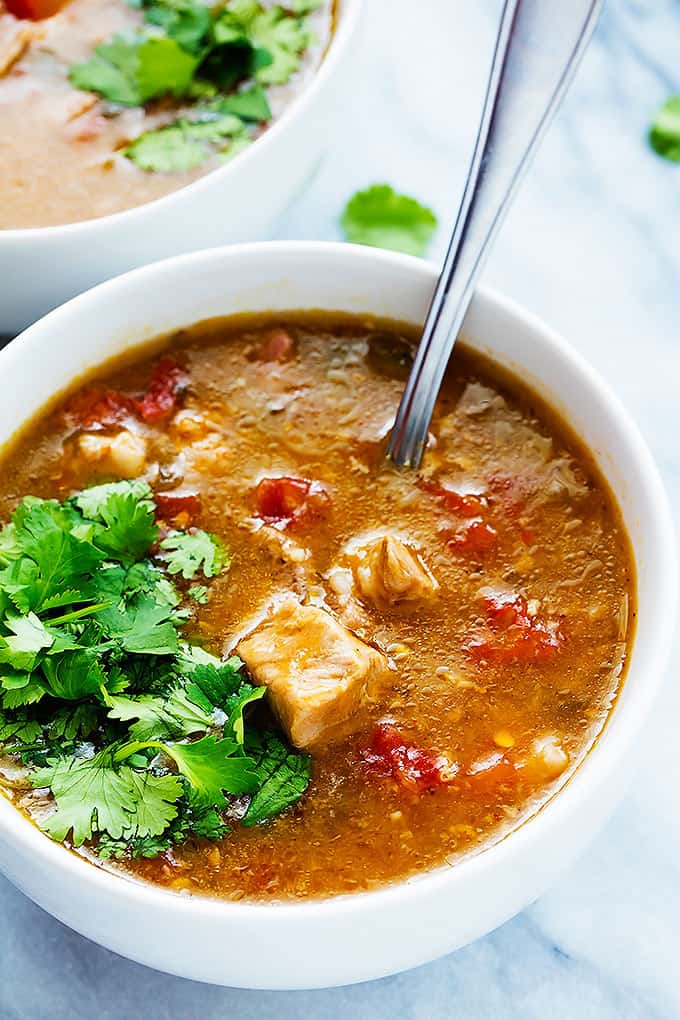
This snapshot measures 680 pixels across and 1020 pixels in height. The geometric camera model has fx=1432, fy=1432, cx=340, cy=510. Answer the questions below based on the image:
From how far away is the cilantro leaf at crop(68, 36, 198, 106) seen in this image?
135 inches

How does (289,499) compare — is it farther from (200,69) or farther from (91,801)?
(200,69)

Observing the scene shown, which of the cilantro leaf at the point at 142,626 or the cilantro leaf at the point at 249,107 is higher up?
the cilantro leaf at the point at 249,107

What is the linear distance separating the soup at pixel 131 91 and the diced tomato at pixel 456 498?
3.36 ft

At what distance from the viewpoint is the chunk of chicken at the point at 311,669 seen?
242 cm

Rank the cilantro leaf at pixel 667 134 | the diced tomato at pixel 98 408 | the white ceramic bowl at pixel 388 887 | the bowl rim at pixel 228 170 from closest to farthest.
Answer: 1. the white ceramic bowl at pixel 388 887
2. the diced tomato at pixel 98 408
3. the bowl rim at pixel 228 170
4. the cilantro leaf at pixel 667 134

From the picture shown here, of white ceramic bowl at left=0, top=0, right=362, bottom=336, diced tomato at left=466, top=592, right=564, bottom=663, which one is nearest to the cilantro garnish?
diced tomato at left=466, top=592, right=564, bottom=663

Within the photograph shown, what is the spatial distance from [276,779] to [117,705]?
0.30 meters

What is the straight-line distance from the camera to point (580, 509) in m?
2.75

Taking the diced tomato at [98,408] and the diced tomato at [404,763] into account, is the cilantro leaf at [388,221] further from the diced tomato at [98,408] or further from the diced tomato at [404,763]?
the diced tomato at [404,763]

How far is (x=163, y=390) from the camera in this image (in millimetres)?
2908

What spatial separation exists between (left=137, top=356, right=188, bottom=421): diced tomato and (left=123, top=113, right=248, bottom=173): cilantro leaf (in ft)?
2.03

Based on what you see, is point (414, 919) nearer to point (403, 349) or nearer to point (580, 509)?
point (580, 509)

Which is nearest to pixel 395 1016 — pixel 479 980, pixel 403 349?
pixel 479 980

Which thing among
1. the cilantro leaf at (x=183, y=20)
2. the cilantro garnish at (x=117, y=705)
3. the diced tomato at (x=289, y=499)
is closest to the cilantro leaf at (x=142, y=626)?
the cilantro garnish at (x=117, y=705)
